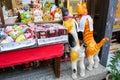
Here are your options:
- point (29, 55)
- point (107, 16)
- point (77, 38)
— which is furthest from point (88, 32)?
point (29, 55)

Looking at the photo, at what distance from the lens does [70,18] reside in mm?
2125

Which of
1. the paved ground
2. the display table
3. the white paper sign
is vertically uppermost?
the white paper sign

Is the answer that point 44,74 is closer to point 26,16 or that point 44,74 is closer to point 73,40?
point 73,40

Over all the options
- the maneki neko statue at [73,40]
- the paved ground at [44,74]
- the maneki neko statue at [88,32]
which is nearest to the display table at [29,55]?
the maneki neko statue at [73,40]

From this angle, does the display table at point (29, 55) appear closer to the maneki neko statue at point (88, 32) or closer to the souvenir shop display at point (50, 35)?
the souvenir shop display at point (50, 35)

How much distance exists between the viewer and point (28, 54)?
78.4 inches

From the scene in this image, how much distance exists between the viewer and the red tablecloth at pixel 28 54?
74.3 inches

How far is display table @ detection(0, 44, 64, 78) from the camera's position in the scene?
1.89m

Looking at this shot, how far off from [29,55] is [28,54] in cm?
2

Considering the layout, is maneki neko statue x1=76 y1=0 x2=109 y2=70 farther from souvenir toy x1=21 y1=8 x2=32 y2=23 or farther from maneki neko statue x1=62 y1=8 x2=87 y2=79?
souvenir toy x1=21 y1=8 x2=32 y2=23

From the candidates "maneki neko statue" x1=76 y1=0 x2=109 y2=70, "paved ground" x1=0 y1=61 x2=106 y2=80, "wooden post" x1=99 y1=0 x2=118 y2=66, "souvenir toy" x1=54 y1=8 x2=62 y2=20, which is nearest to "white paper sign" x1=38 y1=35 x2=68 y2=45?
"maneki neko statue" x1=76 y1=0 x2=109 y2=70

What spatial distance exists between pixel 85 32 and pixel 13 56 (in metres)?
1.23

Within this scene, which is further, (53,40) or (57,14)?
(57,14)

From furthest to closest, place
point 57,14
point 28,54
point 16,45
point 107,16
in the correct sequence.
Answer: point 107,16, point 57,14, point 28,54, point 16,45
